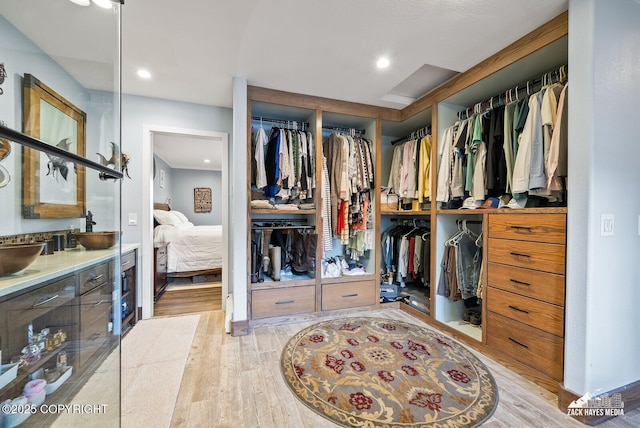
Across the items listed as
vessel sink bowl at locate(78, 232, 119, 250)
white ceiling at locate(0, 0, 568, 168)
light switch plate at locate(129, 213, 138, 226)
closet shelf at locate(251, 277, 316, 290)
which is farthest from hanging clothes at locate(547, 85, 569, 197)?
light switch plate at locate(129, 213, 138, 226)

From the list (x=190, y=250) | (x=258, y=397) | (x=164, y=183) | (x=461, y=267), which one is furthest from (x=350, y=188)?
(x=164, y=183)

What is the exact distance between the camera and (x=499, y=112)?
2027 millimetres

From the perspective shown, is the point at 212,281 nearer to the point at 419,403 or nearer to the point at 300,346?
the point at 300,346

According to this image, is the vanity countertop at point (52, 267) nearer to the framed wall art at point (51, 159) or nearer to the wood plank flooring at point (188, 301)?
the framed wall art at point (51, 159)

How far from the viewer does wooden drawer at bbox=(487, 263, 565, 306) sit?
60.3 inches

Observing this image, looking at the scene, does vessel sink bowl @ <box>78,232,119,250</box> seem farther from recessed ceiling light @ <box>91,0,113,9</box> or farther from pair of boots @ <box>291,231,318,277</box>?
pair of boots @ <box>291,231,318,277</box>

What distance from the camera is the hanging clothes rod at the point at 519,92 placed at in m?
1.78

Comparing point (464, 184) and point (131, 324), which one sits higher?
point (464, 184)

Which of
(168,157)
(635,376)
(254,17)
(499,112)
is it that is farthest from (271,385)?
(168,157)

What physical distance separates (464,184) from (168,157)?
6030 millimetres

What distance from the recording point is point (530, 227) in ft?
5.49

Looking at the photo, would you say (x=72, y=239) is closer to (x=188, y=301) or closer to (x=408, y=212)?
(x=188, y=301)

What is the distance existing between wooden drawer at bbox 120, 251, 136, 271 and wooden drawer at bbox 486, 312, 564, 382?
10.5ft

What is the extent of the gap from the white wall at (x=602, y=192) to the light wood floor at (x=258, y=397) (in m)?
0.24
